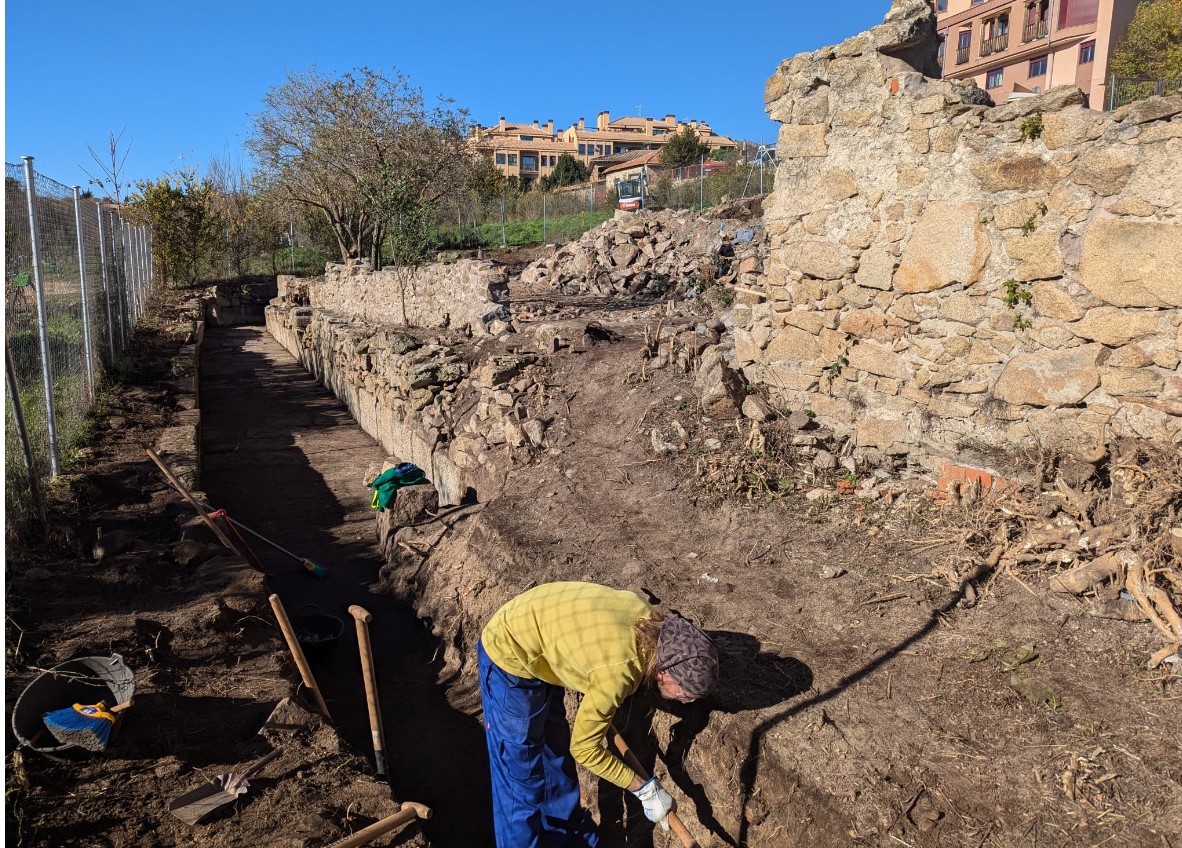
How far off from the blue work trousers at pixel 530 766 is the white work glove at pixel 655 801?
0.55 meters

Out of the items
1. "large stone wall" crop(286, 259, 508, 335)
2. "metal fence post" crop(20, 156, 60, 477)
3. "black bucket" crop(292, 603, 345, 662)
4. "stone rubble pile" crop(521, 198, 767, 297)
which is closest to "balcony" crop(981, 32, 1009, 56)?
"stone rubble pile" crop(521, 198, 767, 297)

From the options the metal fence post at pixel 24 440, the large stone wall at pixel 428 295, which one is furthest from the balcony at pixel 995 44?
the metal fence post at pixel 24 440

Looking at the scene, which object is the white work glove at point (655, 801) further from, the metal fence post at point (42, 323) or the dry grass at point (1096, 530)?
the metal fence post at point (42, 323)

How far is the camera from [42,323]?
6207 mm

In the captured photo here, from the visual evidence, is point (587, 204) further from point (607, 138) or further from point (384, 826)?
point (607, 138)

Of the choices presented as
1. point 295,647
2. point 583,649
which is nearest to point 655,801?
point 583,649

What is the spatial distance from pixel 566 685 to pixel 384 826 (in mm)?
887

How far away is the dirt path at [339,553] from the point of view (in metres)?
4.47

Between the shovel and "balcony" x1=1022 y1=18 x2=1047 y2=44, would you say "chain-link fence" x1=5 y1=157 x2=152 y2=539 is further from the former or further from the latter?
"balcony" x1=1022 y1=18 x2=1047 y2=44

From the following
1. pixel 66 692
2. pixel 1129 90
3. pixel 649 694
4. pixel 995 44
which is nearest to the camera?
pixel 66 692

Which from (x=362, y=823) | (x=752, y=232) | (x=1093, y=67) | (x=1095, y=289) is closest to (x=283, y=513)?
(x=362, y=823)

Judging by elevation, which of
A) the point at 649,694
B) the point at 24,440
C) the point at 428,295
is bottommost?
the point at 649,694

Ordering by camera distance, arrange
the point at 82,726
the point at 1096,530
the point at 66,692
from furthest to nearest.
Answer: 1. the point at 1096,530
2. the point at 66,692
3. the point at 82,726

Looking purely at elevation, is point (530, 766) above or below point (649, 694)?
below
